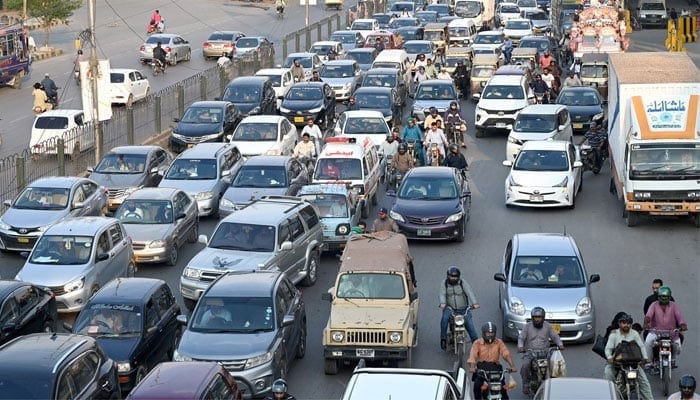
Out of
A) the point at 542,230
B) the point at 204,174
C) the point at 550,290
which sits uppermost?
the point at 550,290

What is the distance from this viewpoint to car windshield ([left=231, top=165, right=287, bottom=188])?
30.1m

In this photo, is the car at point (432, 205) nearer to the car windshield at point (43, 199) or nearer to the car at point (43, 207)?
the car at point (43, 207)

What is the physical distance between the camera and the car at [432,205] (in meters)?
28.1

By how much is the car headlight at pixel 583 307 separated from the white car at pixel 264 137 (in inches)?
609

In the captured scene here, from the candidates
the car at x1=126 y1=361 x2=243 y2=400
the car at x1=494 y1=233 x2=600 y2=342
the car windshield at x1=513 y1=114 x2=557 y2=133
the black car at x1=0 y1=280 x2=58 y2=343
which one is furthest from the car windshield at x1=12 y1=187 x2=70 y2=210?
the car windshield at x1=513 y1=114 x2=557 y2=133

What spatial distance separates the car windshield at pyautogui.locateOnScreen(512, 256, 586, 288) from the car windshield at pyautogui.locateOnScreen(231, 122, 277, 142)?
14961mm

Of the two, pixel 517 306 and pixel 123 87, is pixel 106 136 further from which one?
pixel 517 306

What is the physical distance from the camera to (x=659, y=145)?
96.6 feet

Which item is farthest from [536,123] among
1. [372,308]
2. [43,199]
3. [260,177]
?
[372,308]

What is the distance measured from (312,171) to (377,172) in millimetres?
1594

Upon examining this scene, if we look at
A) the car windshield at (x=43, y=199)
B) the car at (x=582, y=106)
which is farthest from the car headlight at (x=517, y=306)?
the car at (x=582, y=106)

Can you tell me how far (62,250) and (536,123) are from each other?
16.3 m

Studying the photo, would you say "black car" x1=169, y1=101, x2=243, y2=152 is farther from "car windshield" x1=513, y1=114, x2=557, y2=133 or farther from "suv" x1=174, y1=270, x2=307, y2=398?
"suv" x1=174, y1=270, x2=307, y2=398

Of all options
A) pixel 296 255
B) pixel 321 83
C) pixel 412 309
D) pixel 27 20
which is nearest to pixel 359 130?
pixel 321 83
